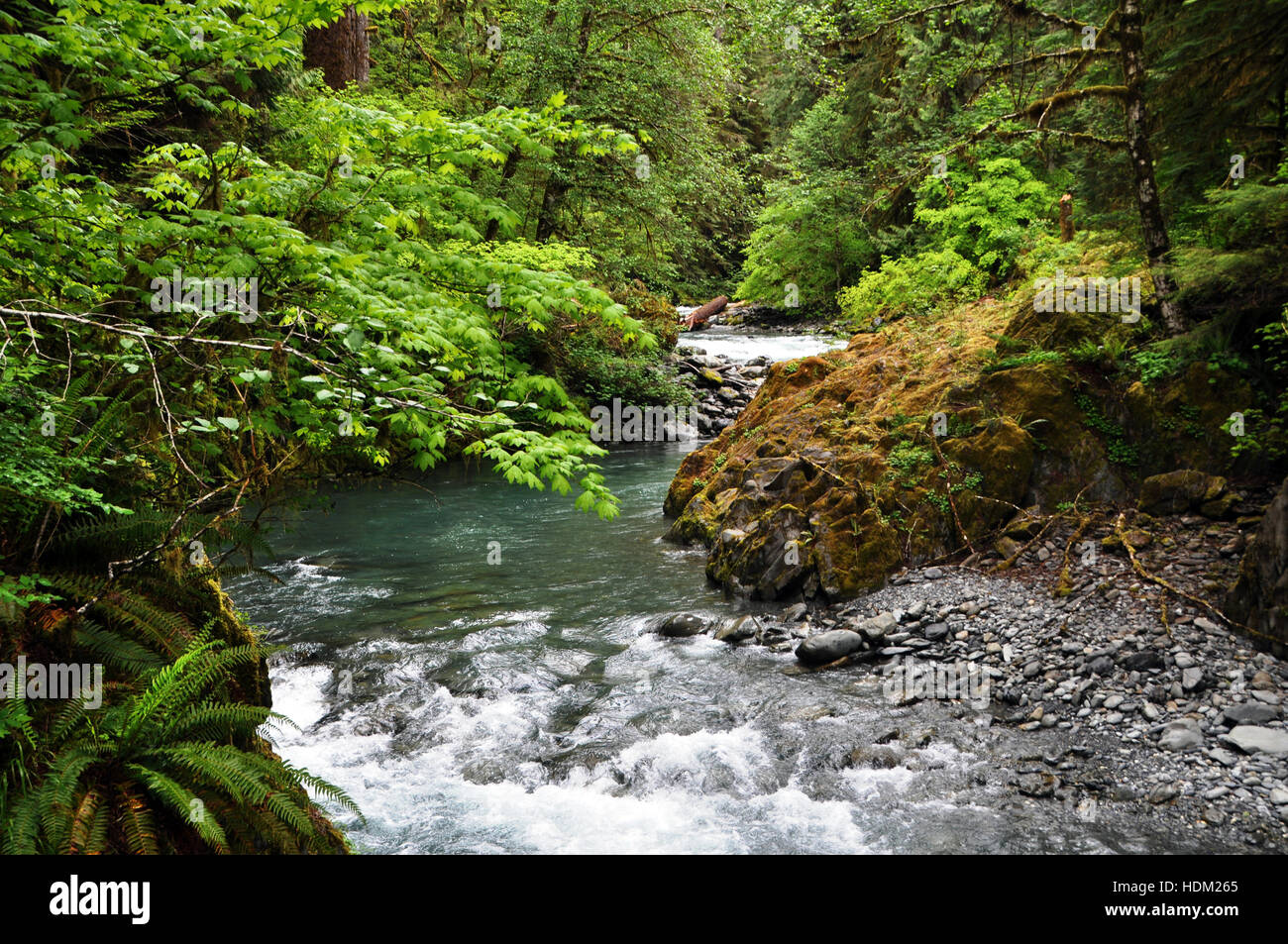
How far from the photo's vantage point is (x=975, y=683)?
702 centimetres

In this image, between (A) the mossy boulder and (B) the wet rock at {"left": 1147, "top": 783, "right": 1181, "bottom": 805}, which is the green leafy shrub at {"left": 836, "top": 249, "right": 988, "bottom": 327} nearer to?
(A) the mossy boulder

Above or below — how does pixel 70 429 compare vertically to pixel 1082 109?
below

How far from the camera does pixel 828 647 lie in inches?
310

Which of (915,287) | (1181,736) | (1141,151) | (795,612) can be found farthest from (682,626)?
(915,287)

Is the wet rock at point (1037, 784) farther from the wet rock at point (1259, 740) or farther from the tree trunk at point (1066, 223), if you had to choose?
the tree trunk at point (1066, 223)

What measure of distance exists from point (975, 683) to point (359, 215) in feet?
21.3

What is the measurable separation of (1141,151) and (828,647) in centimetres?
668

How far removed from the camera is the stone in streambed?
25.8 feet

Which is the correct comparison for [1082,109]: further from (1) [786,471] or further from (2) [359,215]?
(2) [359,215]

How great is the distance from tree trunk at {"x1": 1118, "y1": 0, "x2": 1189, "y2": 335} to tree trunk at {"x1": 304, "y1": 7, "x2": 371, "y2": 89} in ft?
36.7

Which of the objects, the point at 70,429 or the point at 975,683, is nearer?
the point at 70,429

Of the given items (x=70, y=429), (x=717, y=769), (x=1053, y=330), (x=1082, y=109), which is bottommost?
(x=717, y=769)
